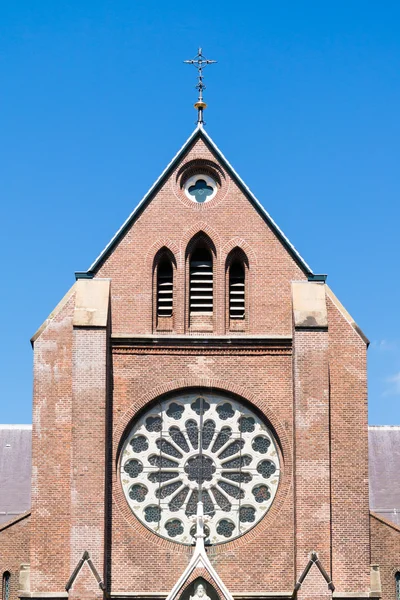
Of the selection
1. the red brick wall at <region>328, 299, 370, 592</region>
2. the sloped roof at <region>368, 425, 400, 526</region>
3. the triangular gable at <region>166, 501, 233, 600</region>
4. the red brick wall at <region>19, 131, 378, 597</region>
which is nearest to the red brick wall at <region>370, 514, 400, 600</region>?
the red brick wall at <region>328, 299, 370, 592</region>

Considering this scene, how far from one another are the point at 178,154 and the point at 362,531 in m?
11.3

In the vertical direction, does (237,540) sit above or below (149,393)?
below

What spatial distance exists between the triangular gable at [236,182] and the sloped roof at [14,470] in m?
10.2

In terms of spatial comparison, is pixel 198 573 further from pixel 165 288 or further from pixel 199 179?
pixel 199 179

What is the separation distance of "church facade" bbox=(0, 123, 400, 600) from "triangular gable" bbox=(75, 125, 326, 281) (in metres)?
0.05

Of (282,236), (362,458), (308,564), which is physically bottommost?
(308,564)

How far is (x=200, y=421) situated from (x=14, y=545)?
21.3 ft

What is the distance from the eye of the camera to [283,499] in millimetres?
39062

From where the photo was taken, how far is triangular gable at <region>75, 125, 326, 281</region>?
40.5 meters

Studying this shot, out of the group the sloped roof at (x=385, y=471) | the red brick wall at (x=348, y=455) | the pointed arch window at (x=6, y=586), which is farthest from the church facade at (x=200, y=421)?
the sloped roof at (x=385, y=471)

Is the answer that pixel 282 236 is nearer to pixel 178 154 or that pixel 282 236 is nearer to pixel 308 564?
pixel 178 154

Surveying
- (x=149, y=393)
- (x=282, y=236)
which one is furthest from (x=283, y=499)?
(x=282, y=236)

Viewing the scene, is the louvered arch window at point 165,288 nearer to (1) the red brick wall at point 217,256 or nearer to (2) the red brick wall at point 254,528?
(1) the red brick wall at point 217,256

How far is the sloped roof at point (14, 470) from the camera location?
4719 cm
